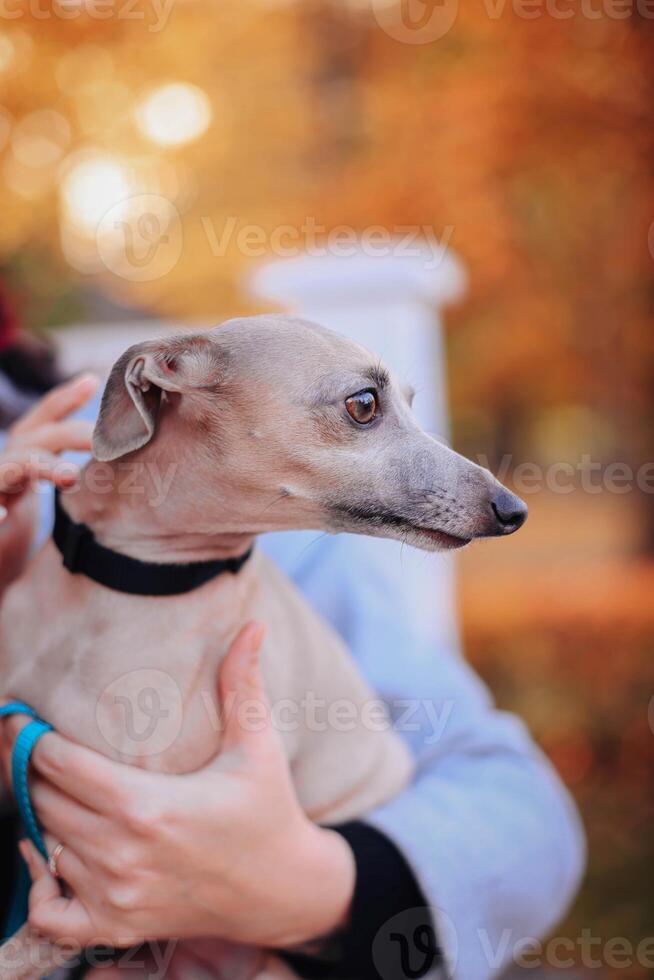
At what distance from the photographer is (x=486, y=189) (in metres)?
6.32

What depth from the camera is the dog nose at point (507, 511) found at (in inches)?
64.4

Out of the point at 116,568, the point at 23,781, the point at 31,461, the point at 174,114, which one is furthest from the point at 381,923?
the point at 174,114

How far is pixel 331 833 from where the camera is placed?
1.86 m

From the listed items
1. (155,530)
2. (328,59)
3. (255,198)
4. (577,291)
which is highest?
(328,59)

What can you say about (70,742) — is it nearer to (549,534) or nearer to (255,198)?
(255,198)

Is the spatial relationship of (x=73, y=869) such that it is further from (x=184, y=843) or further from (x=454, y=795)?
(x=454, y=795)

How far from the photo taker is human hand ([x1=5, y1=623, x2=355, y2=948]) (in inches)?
62.8

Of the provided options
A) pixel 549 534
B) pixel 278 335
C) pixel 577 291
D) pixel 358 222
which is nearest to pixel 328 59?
pixel 358 222

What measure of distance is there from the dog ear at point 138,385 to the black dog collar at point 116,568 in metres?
0.17

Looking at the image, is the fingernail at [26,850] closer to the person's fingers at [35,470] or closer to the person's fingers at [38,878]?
the person's fingers at [38,878]

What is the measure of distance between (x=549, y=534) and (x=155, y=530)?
1216 centimetres

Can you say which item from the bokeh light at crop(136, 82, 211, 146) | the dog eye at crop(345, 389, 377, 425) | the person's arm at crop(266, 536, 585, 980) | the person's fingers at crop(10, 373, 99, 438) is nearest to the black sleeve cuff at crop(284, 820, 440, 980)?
the person's arm at crop(266, 536, 585, 980)

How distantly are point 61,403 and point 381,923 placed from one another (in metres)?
1.17

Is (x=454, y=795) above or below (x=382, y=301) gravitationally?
below
